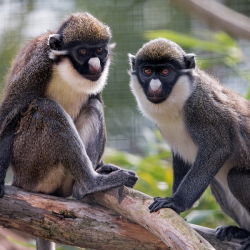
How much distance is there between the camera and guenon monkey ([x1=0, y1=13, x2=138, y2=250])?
166 inches

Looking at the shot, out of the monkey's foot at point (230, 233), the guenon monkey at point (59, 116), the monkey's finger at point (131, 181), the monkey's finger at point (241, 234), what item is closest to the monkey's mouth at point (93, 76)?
the guenon monkey at point (59, 116)

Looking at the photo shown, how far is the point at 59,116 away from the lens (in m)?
4.23

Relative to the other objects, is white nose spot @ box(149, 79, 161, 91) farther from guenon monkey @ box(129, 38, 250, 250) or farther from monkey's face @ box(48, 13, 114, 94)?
monkey's face @ box(48, 13, 114, 94)

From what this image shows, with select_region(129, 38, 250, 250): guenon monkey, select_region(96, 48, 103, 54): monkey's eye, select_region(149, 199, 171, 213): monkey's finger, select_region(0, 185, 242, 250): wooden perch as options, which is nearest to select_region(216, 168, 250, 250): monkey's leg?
select_region(129, 38, 250, 250): guenon monkey

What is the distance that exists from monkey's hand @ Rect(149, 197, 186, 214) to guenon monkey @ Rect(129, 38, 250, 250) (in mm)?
59

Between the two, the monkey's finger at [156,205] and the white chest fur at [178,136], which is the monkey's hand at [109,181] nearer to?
the monkey's finger at [156,205]

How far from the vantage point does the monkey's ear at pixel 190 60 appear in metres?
4.50

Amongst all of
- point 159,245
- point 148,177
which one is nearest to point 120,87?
point 148,177

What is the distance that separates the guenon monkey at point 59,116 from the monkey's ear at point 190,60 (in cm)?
75

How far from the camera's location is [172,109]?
4.50 meters

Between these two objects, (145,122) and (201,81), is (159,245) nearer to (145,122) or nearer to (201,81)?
(201,81)

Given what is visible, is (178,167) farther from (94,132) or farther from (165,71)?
(165,71)

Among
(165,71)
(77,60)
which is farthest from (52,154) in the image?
(165,71)

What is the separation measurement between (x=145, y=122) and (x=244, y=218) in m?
5.85
